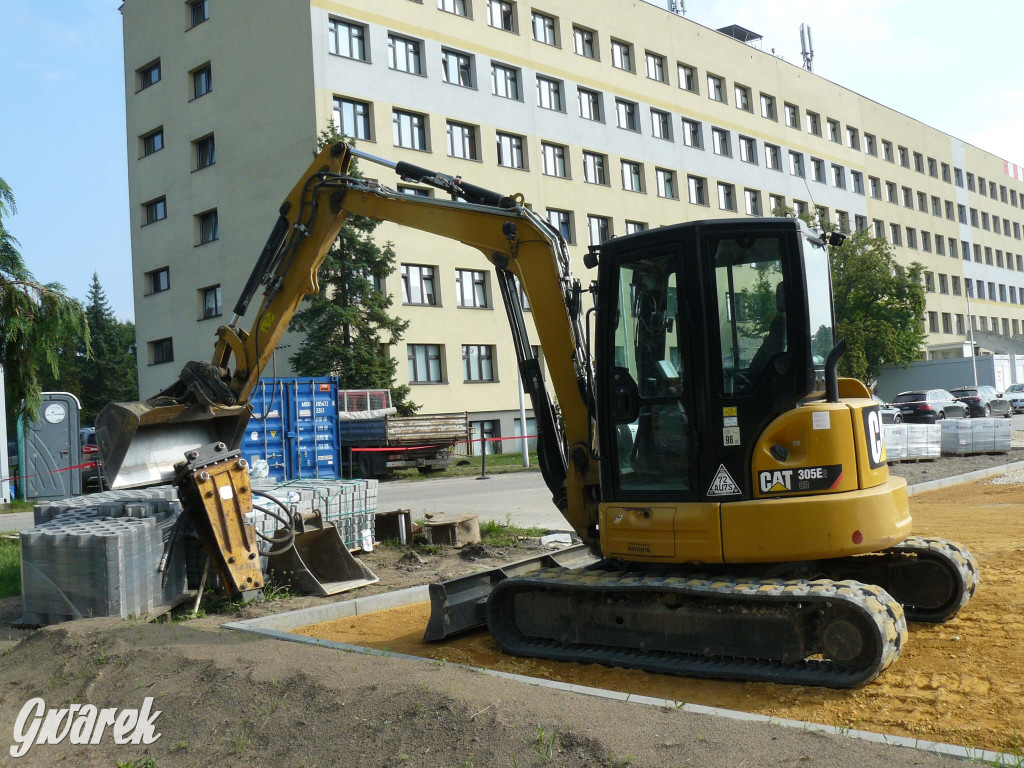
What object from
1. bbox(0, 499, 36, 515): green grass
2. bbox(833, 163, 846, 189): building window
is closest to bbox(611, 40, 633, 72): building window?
bbox(833, 163, 846, 189): building window

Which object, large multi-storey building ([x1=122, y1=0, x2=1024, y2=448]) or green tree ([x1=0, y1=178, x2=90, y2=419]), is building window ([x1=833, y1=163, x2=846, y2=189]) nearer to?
large multi-storey building ([x1=122, y1=0, x2=1024, y2=448])

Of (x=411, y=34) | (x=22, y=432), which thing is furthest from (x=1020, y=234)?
(x=22, y=432)

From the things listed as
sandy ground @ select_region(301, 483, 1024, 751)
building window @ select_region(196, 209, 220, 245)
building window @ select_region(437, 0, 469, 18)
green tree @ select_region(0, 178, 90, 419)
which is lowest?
sandy ground @ select_region(301, 483, 1024, 751)

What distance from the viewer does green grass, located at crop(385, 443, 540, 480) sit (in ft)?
88.4

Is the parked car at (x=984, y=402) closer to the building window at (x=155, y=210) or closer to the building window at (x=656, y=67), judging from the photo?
the building window at (x=656, y=67)

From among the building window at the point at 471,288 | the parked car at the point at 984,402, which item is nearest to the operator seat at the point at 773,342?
Answer: the building window at the point at 471,288

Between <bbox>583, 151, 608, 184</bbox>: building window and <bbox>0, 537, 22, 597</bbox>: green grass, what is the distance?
103 ft

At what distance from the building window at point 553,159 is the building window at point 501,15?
4898mm

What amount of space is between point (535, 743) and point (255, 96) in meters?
33.9

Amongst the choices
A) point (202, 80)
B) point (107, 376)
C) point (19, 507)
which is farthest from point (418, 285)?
point (107, 376)

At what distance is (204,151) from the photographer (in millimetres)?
37781

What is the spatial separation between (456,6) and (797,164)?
25798mm

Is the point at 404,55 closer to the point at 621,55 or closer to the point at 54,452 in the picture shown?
the point at 621,55

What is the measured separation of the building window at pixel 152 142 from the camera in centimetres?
3969
